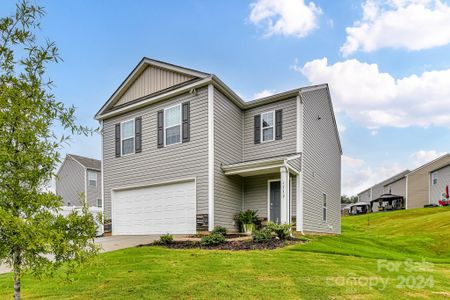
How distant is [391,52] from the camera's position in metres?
15.7

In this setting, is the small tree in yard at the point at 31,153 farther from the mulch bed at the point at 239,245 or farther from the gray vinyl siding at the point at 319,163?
the gray vinyl siding at the point at 319,163

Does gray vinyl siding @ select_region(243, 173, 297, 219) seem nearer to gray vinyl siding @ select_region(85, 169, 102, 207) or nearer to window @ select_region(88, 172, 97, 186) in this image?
gray vinyl siding @ select_region(85, 169, 102, 207)

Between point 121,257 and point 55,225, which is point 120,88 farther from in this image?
point 55,225

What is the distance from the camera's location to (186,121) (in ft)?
42.6

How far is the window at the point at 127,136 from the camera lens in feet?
48.6

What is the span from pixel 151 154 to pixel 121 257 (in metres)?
6.41

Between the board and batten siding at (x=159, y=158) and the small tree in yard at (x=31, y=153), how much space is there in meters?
8.36

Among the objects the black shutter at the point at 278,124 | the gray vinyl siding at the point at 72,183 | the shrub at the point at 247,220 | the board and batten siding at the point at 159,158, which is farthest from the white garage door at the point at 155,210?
the gray vinyl siding at the point at 72,183

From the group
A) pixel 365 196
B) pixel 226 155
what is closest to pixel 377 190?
pixel 365 196

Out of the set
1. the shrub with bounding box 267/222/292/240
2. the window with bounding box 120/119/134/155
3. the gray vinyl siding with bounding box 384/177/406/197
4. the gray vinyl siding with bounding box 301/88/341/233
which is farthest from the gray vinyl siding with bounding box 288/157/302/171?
the gray vinyl siding with bounding box 384/177/406/197

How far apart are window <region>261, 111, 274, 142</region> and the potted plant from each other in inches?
127

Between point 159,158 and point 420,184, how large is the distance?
3575cm

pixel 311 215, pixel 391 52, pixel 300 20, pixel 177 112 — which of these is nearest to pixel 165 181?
pixel 177 112

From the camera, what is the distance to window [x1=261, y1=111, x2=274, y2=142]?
44.4 feet
